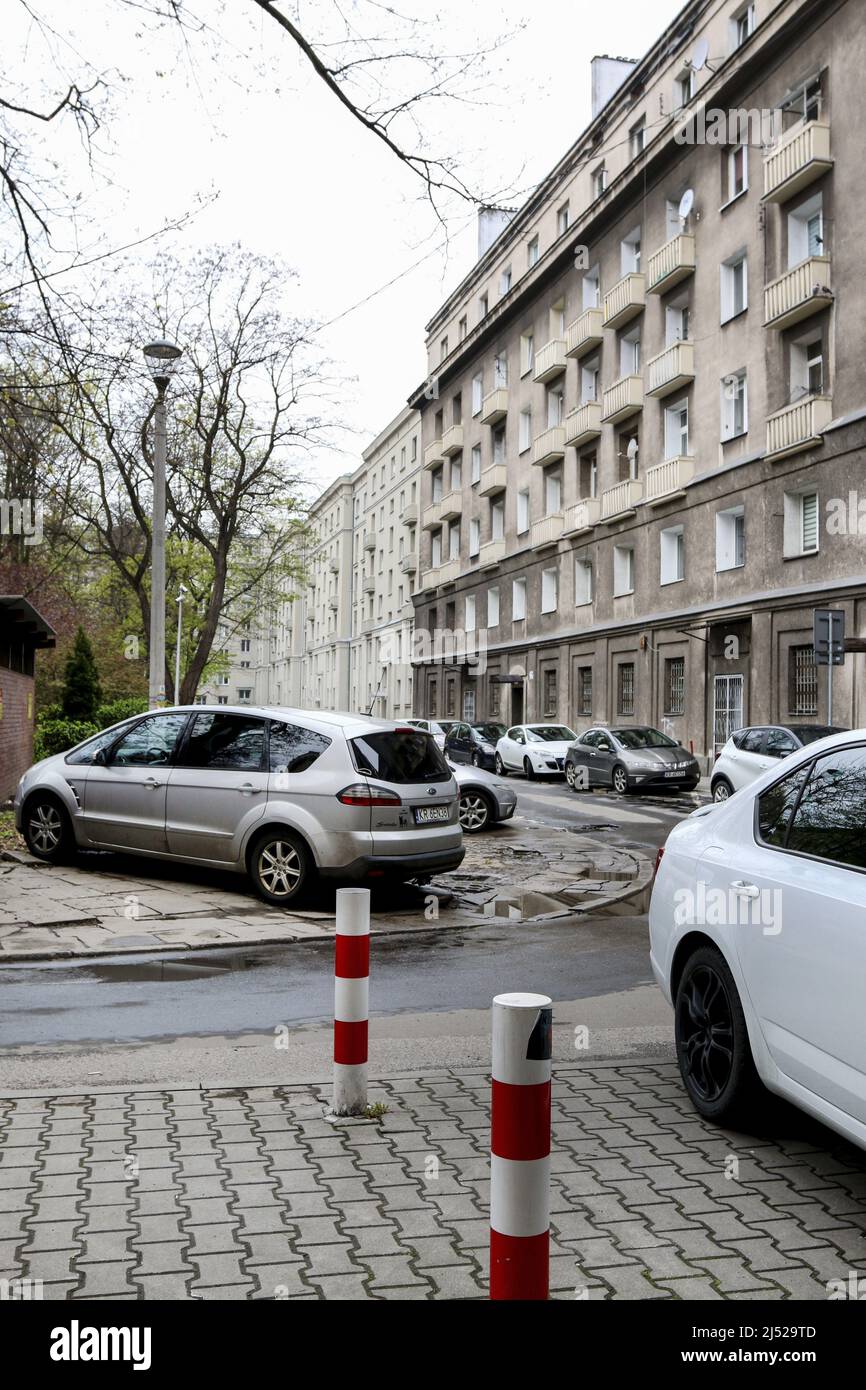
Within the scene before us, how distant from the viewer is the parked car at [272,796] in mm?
10109

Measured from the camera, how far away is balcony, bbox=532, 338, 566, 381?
135ft

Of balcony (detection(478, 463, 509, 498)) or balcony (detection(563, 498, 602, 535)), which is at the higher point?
balcony (detection(478, 463, 509, 498))

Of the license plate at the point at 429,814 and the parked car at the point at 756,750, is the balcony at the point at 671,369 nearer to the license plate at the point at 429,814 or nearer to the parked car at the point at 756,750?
the parked car at the point at 756,750

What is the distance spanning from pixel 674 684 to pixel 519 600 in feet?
44.8

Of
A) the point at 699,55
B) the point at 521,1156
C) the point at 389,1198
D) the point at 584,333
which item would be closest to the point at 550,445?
the point at 584,333

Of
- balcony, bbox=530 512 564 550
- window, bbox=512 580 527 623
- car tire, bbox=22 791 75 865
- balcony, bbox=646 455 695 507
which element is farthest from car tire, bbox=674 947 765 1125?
window, bbox=512 580 527 623

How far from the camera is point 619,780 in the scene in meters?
26.6

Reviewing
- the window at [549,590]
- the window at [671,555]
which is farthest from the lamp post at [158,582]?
the window at [549,590]

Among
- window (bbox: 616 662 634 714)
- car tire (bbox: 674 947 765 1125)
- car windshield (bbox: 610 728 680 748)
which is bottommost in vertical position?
car tire (bbox: 674 947 765 1125)

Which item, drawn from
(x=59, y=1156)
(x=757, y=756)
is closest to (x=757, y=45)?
Result: (x=757, y=756)

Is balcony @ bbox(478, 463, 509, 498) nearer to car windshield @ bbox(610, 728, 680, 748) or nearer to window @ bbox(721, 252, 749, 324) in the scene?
window @ bbox(721, 252, 749, 324)

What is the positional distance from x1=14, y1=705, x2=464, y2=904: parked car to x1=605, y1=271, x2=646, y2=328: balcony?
2721cm

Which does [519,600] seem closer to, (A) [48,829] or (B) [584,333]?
(B) [584,333]
